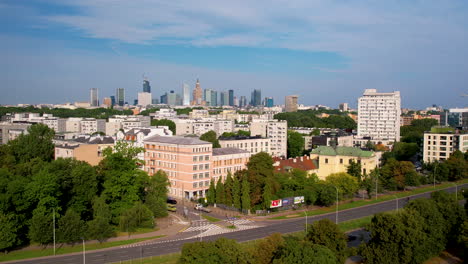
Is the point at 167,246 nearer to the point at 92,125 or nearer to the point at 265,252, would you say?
the point at 265,252

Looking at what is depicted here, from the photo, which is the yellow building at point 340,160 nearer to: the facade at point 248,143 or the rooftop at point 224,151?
the rooftop at point 224,151

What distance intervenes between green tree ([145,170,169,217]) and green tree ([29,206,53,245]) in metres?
12.5

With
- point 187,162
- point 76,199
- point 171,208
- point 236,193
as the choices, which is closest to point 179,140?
point 187,162

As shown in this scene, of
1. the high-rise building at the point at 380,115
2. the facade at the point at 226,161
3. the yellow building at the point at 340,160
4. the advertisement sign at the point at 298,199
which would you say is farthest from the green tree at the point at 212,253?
the high-rise building at the point at 380,115

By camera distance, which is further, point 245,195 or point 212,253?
point 245,195

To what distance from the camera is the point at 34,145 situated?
72375 mm

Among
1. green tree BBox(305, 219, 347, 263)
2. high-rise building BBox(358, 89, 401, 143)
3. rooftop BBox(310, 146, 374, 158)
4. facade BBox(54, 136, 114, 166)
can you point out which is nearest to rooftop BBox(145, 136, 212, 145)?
facade BBox(54, 136, 114, 166)

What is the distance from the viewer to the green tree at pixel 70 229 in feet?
141

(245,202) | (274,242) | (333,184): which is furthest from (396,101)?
(274,242)

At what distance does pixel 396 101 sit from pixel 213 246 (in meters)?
117

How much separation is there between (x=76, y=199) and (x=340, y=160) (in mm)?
40425

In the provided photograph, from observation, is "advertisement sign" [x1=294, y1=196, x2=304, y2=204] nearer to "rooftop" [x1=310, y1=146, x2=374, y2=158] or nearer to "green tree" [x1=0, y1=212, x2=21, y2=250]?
"rooftop" [x1=310, y1=146, x2=374, y2=158]

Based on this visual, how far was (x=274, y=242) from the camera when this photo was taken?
3412 cm

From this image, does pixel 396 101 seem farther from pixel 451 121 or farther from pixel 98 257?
pixel 98 257
